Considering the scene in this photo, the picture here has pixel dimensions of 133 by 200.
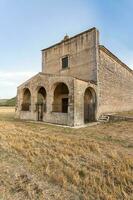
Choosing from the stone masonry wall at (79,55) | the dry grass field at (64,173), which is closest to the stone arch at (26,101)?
the stone masonry wall at (79,55)

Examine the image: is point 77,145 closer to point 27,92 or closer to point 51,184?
point 51,184

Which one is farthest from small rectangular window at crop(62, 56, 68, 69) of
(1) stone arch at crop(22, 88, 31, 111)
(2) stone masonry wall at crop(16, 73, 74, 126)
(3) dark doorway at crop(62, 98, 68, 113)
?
(1) stone arch at crop(22, 88, 31, 111)

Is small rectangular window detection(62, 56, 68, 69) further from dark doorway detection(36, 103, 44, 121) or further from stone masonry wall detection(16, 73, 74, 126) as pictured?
dark doorway detection(36, 103, 44, 121)

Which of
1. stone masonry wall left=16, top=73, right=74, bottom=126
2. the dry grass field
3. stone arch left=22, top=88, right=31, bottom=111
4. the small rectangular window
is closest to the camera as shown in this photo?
the dry grass field

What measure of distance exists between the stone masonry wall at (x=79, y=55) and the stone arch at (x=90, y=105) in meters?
1.42

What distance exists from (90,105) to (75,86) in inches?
164

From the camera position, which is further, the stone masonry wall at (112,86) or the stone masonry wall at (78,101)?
the stone masonry wall at (112,86)

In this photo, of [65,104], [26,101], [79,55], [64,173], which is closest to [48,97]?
[65,104]

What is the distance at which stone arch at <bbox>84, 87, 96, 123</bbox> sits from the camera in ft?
59.2

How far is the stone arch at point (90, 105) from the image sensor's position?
710 inches

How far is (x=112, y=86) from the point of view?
21.5m

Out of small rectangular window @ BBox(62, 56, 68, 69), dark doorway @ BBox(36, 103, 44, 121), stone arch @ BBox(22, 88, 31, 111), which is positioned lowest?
dark doorway @ BBox(36, 103, 44, 121)

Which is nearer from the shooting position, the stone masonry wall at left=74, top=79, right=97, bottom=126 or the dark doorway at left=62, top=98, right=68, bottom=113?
the stone masonry wall at left=74, top=79, right=97, bottom=126

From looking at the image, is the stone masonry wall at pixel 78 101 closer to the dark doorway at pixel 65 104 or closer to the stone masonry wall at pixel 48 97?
the stone masonry wall at pixel 48 97
